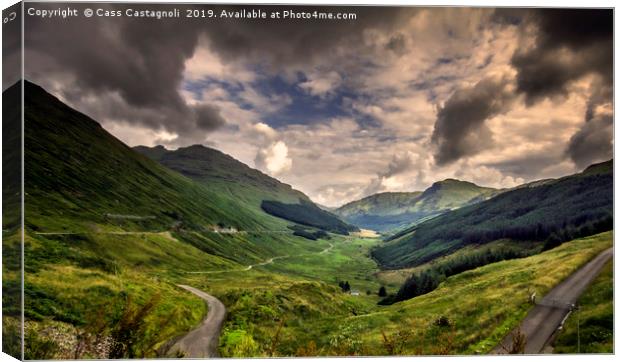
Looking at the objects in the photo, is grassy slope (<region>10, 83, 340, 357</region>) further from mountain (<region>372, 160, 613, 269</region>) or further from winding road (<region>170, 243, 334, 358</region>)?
mountain (<region>372, 160, 613, 269</region>)

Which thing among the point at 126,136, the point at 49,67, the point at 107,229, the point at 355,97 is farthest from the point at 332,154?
the point at 107,229

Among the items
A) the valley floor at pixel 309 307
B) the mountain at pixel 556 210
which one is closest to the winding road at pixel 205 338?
the valley floor at pixel 309 307

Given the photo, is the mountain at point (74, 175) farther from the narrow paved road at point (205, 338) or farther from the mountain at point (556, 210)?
the mountain at point (556, 210)

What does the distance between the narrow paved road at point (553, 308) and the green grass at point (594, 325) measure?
71 centimetres

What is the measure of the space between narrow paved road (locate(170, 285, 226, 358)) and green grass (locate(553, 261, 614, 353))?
20.5m

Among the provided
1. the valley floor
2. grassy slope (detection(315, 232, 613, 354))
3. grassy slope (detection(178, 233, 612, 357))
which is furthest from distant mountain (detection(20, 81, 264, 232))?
grassy slope (detection(315, 232, 613, 354))

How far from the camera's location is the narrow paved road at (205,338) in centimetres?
2428

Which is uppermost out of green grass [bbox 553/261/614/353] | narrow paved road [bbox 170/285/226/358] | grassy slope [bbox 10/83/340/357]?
grassy slope [bbox 10/83/340/357]

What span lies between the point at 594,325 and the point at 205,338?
24.0m

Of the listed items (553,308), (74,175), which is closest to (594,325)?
(553,308)

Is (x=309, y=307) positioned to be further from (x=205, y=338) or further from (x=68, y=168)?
(x=68, y=168)

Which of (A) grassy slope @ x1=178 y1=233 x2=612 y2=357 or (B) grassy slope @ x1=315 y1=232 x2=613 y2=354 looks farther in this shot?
(A) grassy slope @ x1=178 y1=233 x2=612 y2=357

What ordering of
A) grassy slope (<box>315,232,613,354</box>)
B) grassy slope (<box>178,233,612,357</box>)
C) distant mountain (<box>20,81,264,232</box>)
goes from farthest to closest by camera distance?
distant mountain (<box>20,81,264,232</box>) < grassy slope (<box>178,233,612,357</box>) < grassy slope (<box>315,232,613,354</box>)

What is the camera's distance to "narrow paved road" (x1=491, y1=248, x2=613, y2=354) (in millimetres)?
23297
